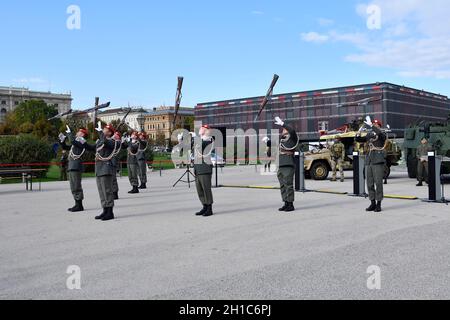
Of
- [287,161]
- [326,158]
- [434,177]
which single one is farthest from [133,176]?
[434,177]

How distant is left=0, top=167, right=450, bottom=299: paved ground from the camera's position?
484 cm

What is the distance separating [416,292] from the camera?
4648 mm

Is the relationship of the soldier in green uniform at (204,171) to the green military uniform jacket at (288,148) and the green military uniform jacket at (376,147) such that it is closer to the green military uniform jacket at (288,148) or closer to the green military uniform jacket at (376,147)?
the green military uniform jacket at (288,148)

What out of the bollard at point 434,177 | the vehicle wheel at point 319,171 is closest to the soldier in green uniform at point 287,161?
the bollard at point 434,177

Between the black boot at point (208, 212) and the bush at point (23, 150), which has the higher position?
the bush at point (23, 150)

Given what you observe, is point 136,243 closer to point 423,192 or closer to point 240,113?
point 423,192

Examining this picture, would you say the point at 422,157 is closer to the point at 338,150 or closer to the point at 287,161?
the point at 338,150

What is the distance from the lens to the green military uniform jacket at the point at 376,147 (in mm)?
10867

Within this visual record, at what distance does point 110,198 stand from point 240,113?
317 feet

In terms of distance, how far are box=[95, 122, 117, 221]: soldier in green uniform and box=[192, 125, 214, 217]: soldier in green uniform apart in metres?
1.78

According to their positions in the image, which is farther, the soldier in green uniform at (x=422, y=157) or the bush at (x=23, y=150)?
the bush at (x=23, y=150)

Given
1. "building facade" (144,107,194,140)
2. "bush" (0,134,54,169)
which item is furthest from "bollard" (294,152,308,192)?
"building facade" (144,107,194,140)

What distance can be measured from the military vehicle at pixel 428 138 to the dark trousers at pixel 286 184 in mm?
9082

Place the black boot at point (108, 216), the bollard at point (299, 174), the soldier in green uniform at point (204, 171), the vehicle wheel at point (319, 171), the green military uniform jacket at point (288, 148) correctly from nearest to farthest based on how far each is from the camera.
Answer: the black boot at point (108, 216), the soldier in green uniform at point (204, 171), the green military uniform jacket at point (288, 148), the bollard at point (299, 174), the vehicle wheel at point (319, 171)
